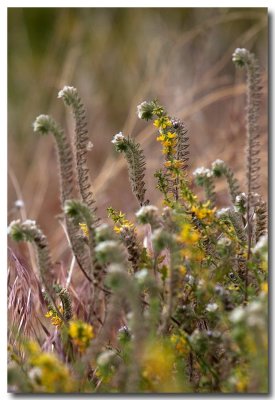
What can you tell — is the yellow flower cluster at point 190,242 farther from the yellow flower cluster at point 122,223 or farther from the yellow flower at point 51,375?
the yellow flower at point 51,375

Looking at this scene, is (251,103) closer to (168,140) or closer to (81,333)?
(168,140)

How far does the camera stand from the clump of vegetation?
940 millimetres

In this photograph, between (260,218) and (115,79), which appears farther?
(115,79)

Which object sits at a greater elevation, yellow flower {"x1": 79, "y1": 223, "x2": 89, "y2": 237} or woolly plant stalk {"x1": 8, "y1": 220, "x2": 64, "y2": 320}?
yellow flower {"x1": 79, "y1": 223, "x2": 89, "y2": 237}

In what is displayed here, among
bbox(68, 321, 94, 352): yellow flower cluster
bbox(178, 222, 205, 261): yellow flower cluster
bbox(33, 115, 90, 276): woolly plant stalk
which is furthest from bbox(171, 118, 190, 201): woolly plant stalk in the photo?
bbox(68, 321, 94, 352): yellow flower cluster

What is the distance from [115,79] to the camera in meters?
3.78

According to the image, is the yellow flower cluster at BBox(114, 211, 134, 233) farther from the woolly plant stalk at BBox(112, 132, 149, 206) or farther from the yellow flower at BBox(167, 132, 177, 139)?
the yellow flower at BBox(167, 132, 177, 139)

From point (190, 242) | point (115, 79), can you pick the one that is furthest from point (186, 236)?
point (115, 79)

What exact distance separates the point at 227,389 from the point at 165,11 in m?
2.75

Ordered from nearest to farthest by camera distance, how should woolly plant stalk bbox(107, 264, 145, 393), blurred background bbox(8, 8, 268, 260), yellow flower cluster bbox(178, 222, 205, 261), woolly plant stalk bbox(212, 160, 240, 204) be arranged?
woolly plant stalk bbox(107, 264, 145, 393) < yellow flower cluster bbox(178, 222, 205, 261) < woolly plant stalk bbox(212, 160, 240, 204) < blurred background bbox(8, 8, 268, 260)

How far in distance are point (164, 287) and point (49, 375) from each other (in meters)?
0.26

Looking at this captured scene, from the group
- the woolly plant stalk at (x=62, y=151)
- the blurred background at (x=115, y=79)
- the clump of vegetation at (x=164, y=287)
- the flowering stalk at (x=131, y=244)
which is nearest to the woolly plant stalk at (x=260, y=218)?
the clump of vegetation at (x=164, y=287)

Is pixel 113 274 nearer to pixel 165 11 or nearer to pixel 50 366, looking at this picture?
pixel 50 366

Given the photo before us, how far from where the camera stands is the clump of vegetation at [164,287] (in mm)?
940
